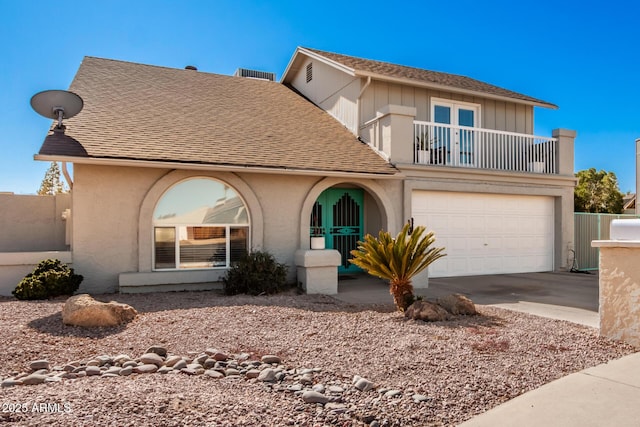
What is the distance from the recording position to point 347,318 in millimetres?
7027

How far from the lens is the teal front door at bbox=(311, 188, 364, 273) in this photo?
509 inches

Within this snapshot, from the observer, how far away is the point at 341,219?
1331 centimetres

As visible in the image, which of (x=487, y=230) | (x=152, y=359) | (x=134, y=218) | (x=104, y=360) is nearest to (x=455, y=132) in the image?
(x=487, y=230)

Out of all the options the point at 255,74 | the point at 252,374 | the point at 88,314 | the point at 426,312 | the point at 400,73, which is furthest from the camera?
the point at 255,74

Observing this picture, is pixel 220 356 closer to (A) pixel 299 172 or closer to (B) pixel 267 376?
(B) pixel 267 376

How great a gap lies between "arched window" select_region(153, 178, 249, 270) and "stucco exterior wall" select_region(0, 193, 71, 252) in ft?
14.4

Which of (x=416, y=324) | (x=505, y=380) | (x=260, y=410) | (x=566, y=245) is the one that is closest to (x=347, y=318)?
(x=416, y=324)

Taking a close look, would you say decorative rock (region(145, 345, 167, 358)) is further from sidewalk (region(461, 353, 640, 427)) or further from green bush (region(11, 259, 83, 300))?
green bush (region(11, 259, 83, 300))

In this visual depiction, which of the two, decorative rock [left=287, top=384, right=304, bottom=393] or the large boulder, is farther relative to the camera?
the large boulder

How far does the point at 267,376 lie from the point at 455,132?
36.8 feet

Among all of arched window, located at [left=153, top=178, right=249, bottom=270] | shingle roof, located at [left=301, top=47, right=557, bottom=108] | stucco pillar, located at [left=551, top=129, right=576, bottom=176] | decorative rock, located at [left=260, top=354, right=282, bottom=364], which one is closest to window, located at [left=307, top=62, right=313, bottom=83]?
shingle roof, located at [left=301, top=47, right=557, bottom=108]

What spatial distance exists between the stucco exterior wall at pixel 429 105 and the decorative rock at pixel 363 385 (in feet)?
34.3

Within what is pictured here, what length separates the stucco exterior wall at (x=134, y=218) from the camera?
9.09 metres

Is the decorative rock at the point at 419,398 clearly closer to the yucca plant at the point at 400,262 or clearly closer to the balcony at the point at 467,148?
the yucca plant at the point at 400,262
